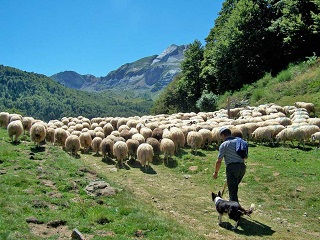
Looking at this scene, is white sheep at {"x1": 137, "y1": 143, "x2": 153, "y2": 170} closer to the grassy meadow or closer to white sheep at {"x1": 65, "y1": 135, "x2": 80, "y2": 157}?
the grassy meadow

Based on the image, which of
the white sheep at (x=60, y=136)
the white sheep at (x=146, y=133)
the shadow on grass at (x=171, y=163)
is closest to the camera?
the shadow on grass at (x=171, y=163)

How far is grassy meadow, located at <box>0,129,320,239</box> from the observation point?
28.6 feet

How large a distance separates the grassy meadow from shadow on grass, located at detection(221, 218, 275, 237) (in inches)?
1.3

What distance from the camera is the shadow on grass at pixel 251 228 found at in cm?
969

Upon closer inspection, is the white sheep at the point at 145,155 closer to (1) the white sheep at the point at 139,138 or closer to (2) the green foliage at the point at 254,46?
(1) the white sheep at the point at 139,138

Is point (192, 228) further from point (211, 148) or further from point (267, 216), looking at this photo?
point (211, 148)

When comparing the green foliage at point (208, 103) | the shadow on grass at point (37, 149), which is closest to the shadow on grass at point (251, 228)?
the shadow on grass at point (37, 149)

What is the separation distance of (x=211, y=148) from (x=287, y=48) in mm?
31252

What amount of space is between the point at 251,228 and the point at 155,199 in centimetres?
430

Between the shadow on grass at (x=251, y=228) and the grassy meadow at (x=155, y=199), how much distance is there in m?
0.03

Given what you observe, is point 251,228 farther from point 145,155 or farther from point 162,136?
point 162,136

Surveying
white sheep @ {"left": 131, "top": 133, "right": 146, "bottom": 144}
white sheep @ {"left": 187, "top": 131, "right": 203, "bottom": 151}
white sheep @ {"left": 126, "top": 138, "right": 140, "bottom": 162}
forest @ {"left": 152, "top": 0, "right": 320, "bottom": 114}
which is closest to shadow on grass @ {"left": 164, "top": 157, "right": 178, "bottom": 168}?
white sheep @ {"left": 187, "top": 131, "right": 203, "bottom": 151}

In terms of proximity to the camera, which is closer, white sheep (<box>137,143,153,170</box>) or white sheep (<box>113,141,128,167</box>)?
white sheep (<box>137,143,153,170</box>)

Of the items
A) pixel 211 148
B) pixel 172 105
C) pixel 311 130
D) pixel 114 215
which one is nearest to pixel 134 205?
pixel 114 215
